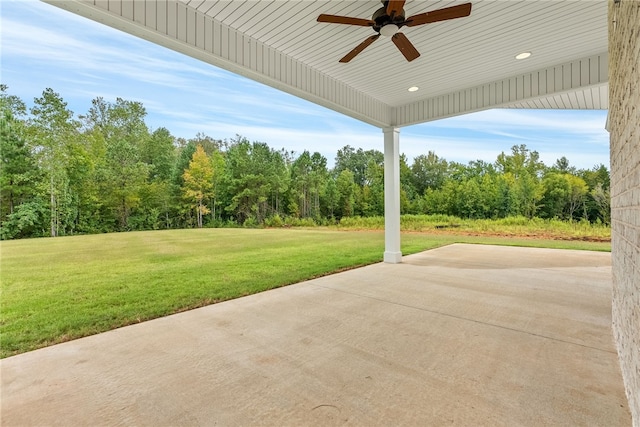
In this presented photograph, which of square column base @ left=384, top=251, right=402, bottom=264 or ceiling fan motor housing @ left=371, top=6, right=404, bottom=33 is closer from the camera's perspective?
ceiling fan motor housing @ left=371, top=6, right=404, bottom=33

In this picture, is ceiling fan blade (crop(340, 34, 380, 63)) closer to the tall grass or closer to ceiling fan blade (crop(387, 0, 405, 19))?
ceiling fan blade (crop(387, 0, 405, 19))

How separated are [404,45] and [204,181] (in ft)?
34.0

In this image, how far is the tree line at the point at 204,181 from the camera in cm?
579

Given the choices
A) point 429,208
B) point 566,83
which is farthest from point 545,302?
point 429,208

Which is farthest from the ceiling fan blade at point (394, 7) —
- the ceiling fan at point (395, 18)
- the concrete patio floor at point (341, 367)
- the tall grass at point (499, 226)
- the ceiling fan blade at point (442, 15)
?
the tall grass at point (499, 226)

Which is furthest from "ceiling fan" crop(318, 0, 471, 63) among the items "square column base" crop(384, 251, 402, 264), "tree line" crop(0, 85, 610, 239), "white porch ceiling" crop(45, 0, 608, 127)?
"tree line" crop(0, 85, 610, 239)

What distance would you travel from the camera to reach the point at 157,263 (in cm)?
589

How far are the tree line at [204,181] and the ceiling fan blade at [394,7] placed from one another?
687 centimetres

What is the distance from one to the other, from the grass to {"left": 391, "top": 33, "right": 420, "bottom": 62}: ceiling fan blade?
3292mm

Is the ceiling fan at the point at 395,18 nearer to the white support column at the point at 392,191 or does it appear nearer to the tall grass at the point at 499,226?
the white support column at the point at 392,191

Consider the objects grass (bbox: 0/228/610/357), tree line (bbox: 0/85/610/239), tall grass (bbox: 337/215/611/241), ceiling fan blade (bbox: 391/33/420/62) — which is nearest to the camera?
ceiling fan blade (bbox: 391/33/420/62)

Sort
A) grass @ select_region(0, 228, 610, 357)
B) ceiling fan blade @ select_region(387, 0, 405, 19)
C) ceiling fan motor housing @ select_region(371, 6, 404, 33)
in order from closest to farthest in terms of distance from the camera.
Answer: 1. ceiling fan blade @ select_region(387, 0, 405, 19)
2. ceiling fan motor housing @ select_region(371, 6, 404, 33)
3. grass @ select_region(0, 228, 610, 357)

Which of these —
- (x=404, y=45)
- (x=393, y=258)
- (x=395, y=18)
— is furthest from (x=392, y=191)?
(x=395, y=18)

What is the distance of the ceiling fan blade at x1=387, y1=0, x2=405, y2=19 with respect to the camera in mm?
2082
